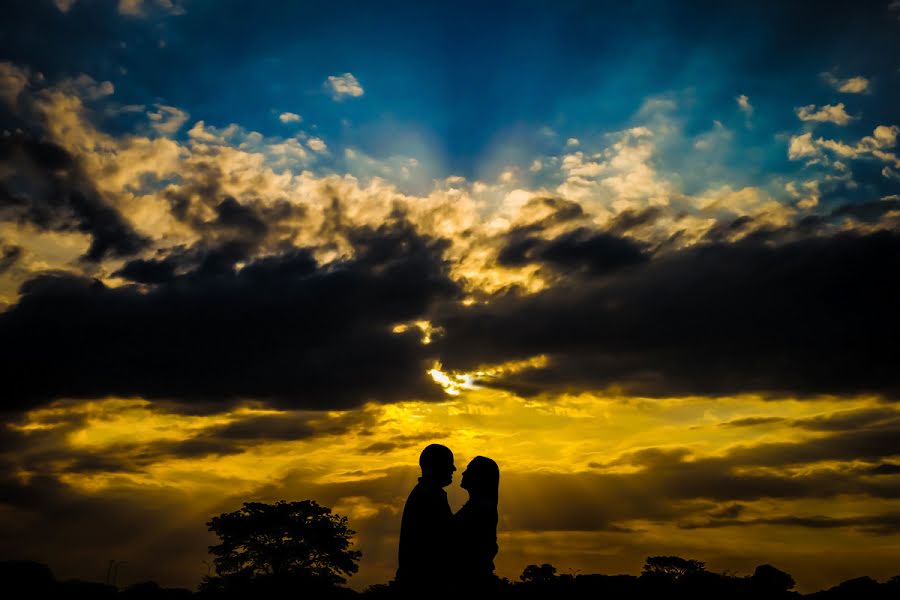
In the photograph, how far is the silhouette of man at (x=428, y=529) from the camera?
11.5 meters

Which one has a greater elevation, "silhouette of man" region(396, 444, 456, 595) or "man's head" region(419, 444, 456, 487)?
"man's head" region(419, 444, 456, 487)

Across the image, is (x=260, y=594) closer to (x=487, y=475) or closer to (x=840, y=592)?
(x=487, y=475)

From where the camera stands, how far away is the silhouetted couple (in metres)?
11.5

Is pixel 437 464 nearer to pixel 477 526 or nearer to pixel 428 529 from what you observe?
pixel 428 529

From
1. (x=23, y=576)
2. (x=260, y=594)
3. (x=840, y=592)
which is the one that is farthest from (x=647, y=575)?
(x=23, y=576)

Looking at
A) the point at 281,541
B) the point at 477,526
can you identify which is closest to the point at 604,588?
the point at 477,526

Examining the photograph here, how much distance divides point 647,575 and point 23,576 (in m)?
14.7

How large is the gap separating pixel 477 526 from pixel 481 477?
2.66 ft

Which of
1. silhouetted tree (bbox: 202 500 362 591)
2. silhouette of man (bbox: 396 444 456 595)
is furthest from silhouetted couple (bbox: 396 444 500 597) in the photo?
silhouetted tree (bbox: 202 500 362 591)

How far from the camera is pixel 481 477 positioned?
1225 centimetres

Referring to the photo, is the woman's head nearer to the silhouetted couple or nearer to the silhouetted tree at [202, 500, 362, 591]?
the silhouetted couple

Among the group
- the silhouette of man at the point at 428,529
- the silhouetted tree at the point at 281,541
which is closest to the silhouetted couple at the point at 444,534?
the silhouette of man at the point at 428,529

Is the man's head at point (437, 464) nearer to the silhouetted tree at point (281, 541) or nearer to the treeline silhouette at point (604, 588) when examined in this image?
the treeline silhouette at point (604, 588)

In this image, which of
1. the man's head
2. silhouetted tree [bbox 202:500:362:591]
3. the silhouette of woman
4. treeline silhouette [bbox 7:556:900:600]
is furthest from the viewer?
silhouetted tree [bbox 202:500:362:591]
